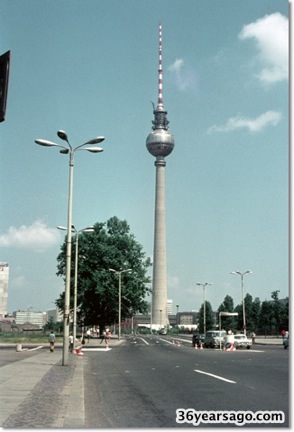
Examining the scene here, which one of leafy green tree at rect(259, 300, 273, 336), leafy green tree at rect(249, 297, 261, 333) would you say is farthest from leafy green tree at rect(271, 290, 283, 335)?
leafy green tree at rect(249, 297, 261, 333)

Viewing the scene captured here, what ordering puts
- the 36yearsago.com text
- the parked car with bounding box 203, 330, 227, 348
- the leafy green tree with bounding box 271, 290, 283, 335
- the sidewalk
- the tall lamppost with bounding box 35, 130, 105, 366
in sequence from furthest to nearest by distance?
the leafy green tree with bounding box 271, 290, 283, 335
the parked car with bounding box 203, 330, 227, 348
the tall lamppost with bounding box 35, 130, 105, 366
the sidewalk
the 36yearsago.com text

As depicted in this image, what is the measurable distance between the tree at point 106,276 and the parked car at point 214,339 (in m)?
14.3

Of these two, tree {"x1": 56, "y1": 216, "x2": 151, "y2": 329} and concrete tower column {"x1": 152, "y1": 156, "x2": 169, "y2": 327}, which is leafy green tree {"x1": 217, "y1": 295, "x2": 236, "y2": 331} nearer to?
concrete tower column {"x1": 152, "y1": 156, "x2": 169, "y2": 327}

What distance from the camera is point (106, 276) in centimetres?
6506

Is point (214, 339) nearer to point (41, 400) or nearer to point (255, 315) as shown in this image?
point (41, 400)

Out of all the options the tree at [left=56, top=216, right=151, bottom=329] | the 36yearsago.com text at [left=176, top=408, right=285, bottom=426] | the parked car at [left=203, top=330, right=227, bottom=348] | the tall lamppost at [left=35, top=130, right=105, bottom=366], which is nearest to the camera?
the 36yearsago.com text at [left=176, top=408, right=285, bottom=426]

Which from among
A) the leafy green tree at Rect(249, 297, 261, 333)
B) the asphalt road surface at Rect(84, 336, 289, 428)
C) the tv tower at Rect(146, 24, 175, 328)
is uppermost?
the tv tower at Rect(146, 24, 175, 328)

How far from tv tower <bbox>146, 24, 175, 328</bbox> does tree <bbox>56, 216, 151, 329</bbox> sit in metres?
81.1

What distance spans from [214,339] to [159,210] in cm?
10201

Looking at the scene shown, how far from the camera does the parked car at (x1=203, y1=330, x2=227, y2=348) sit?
52.1 meters

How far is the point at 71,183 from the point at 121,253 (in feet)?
139

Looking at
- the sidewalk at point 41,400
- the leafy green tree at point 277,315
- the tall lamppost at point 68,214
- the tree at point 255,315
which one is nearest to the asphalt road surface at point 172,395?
the sidewalk at point 41,400

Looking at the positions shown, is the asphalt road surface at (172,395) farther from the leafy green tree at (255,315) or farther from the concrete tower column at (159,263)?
the concrete tower column at (159,263)

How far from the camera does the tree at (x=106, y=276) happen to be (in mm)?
65688
